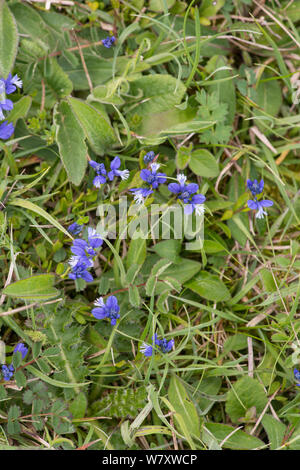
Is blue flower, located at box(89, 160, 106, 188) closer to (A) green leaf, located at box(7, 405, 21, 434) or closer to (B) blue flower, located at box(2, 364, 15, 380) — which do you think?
(B) blue flower, located at box(2, 364, 15, 380)

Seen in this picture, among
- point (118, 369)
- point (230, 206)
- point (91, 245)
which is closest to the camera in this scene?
point (91, 245)

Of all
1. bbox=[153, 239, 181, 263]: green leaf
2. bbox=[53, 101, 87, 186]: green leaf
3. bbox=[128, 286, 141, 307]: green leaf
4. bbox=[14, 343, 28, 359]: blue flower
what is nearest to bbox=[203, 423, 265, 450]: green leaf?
bbox=[128, 286, 141, 307]: green leaf

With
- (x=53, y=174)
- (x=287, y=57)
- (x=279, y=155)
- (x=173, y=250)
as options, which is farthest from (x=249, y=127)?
(x=53, y=174)

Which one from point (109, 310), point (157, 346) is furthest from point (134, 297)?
point (157, 346)

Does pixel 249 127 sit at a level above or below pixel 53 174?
above

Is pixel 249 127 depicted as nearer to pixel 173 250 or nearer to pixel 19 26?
pixel 173 250

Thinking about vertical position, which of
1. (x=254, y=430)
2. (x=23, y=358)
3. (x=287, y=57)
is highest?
(x=287, y=57)
